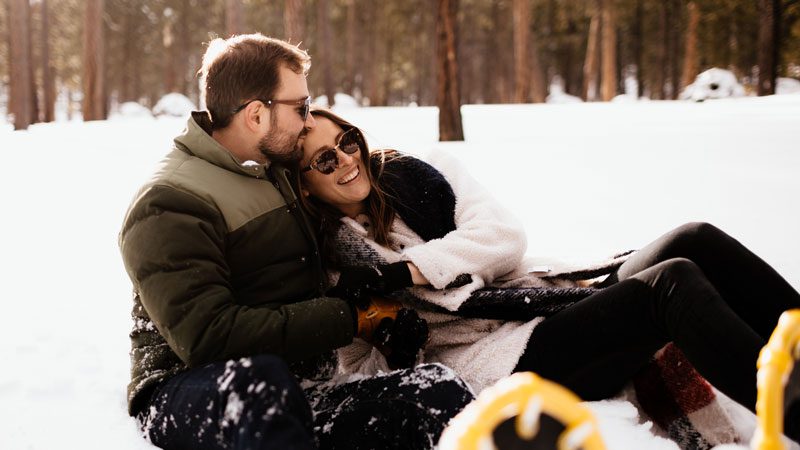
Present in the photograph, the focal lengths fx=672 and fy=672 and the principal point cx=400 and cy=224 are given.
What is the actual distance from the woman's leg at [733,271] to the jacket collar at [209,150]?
1578 mm

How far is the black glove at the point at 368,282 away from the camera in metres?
2.50

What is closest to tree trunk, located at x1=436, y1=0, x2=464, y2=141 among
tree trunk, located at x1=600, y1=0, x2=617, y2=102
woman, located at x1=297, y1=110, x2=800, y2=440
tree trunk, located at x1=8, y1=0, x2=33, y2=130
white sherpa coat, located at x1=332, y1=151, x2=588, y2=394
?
woman, located at x1=297, y1=110, x2=800, y2=440

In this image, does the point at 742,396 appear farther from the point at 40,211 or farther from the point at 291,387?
the point at 40,211

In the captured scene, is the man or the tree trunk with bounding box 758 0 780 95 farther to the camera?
the tree trunk with bounding box 758 0 780 95

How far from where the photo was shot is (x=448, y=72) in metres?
9.51

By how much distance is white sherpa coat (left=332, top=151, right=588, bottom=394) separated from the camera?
2.56 m

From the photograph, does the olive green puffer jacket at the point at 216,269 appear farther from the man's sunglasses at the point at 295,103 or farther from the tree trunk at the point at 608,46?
the tree trunk at the point at 608,46

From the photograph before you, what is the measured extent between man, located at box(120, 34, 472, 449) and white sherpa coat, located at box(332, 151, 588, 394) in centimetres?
23

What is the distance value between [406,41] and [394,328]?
2961 centimetres

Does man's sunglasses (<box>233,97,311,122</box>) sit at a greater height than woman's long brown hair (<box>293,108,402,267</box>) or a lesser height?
greater

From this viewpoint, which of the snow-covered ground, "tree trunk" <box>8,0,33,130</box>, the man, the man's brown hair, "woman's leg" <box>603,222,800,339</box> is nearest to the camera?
the man

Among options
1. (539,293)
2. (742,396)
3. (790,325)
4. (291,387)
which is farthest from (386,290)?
(790,325)

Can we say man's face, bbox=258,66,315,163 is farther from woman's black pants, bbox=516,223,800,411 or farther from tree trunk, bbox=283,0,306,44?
A: tree trunk, bbox=283,0,306,44

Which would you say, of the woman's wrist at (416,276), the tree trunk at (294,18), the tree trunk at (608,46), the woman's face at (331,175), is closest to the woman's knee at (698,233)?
the woman's wrist at (416,276)
